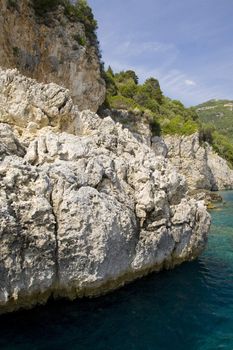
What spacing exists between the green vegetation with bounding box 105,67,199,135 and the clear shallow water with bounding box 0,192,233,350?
41.1 metres

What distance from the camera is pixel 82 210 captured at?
13.8 m

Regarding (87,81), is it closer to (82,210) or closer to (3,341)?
(82,210)

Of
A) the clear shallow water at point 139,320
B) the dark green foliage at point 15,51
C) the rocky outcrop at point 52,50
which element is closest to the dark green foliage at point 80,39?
the rocky outcrop at point 52,50

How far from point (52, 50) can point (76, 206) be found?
28.4 meters

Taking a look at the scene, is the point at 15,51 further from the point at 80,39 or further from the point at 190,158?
the point at 190,158

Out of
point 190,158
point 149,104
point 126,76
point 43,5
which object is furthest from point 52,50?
point 126,76

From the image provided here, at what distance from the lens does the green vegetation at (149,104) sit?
60.3m

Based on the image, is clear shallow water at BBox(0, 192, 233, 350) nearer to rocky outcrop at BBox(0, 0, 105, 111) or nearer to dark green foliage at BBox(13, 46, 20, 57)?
rocky outcrop at BBox(0, 0, 105, 111)

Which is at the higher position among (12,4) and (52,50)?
(12,4)

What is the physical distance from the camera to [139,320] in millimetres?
13219

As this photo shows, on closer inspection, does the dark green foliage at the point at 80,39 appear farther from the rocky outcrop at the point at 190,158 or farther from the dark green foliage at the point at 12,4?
the rocky outcrop at the point at 190,158

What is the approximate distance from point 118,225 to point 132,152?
20.4ft

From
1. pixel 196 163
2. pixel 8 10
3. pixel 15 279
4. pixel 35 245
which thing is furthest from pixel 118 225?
pixel 196 163

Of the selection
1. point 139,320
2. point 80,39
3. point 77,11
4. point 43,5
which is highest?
point 77,11
